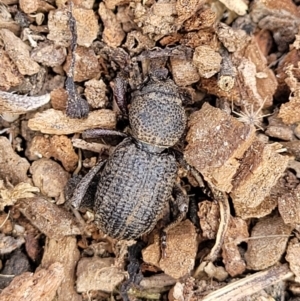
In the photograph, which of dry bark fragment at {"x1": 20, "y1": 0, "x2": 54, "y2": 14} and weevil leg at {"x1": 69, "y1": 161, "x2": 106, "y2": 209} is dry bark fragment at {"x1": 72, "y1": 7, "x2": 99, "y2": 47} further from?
weevil leg at {"x1": 69, "y1": 161, "x2": 106, "y2": 209}

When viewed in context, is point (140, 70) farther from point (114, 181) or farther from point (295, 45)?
point (295, 45)

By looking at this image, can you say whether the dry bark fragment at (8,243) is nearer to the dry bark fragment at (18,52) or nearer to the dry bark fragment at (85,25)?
the dry bark fragment at (18,52)

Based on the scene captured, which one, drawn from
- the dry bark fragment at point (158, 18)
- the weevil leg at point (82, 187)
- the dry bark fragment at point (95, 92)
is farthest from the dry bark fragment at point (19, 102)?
the dry bark fragment at point (158, 18)

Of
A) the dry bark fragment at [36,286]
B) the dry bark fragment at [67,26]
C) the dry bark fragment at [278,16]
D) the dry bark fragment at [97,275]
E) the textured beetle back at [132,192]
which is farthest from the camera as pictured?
the dry bark fragment at [278,16]

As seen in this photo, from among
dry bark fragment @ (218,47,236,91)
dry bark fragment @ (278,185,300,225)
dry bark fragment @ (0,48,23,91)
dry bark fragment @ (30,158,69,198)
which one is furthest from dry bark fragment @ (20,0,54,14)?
dry bark fragment @ (278,185,300,225)

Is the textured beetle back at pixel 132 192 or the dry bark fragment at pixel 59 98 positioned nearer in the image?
the textured beetle back at pixel 132 192

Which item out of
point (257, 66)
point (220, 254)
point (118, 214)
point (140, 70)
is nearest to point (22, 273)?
point (118, 214)
